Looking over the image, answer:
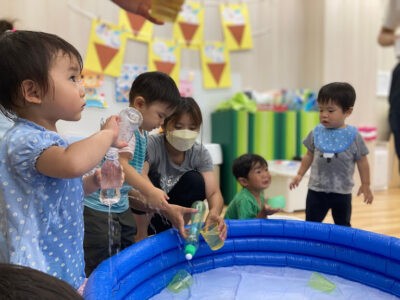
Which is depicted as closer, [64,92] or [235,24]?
[64,92]

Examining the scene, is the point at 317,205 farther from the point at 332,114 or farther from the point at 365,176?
the point at 332,114

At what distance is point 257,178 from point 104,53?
1.65 meters

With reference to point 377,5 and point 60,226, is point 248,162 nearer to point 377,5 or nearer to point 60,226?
point 60,226

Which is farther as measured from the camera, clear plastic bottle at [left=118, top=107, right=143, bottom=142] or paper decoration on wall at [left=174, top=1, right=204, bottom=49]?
paper decoration on wall at [left=174, top=1, right=204, bottom=49]

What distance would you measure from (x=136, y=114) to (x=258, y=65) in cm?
258

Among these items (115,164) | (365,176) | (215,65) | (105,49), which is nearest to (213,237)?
(115,164)

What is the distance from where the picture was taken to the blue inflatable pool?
127 centimetres

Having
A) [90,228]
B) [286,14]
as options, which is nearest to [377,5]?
[286,14]

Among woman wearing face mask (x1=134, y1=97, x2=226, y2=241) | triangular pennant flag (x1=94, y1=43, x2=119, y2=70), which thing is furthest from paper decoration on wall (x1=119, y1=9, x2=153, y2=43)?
woman wearing face mask (x1=134, y1=97, x2=226, y2=241)

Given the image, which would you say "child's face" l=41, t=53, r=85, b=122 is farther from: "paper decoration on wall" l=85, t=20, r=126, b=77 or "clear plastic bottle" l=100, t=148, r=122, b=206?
"paper decoration on wall" l=85, t=20, r=126, b=77

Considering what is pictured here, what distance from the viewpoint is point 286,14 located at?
3699mm

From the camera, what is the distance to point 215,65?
11.1 feet

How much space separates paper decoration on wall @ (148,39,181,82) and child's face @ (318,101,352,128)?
1.63 m

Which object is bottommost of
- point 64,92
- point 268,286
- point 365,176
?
point 268,286
